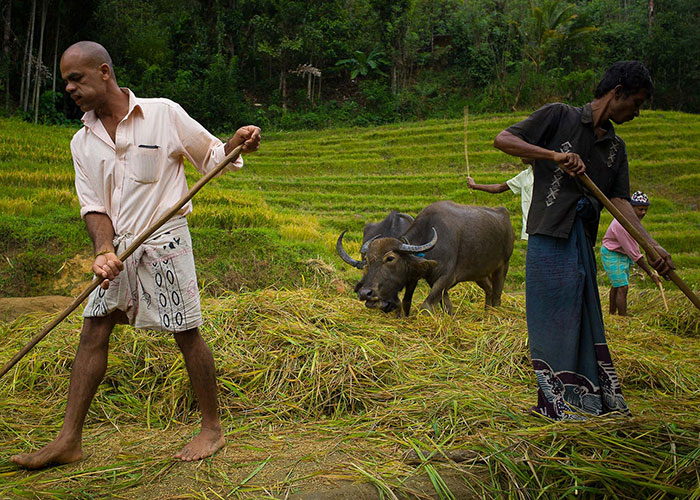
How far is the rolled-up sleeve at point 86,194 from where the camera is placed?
2.66 m

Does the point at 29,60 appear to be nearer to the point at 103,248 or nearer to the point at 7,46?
the point at 7,46

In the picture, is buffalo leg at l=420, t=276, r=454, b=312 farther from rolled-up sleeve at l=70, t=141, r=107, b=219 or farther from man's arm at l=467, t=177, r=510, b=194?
rolled-up sleeve at l=70, t=141, r=107, b=219

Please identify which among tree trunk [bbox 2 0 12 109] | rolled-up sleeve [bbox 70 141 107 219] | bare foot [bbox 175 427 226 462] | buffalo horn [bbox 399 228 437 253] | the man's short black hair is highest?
tree trunk [bbox 2 0 12 109]

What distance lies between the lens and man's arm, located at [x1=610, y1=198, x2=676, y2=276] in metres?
2.90

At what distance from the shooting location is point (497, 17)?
2811cm

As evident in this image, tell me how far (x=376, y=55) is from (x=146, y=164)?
25.1m

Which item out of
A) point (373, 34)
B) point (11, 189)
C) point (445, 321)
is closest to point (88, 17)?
point (373, 34)

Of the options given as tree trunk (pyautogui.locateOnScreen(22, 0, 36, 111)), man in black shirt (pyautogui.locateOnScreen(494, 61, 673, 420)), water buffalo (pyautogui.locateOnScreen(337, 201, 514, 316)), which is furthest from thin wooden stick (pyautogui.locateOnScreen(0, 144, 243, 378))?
tree trunk (pyautogui.locateOnScreen(22, 0, 36, 111))

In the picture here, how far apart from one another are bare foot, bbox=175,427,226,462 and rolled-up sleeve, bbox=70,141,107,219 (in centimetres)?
101

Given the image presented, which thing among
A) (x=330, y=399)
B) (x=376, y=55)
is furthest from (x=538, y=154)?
(x=376, y=55)

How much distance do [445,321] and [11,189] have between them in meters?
6.32

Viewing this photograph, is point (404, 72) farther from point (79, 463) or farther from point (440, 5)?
point (79, 463)

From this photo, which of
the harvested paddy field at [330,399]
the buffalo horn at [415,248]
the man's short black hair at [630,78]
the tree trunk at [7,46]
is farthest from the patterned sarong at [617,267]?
the tree trunk at [7,46]

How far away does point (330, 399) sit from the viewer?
341cm
